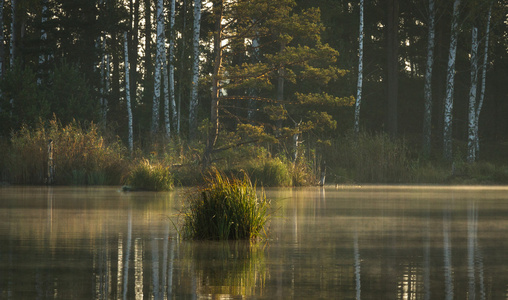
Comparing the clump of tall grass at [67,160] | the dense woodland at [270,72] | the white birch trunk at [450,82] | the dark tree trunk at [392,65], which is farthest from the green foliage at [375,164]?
the dark tree trunk at [392,65]

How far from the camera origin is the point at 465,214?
60.4 feet

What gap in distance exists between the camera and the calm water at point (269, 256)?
8.16m

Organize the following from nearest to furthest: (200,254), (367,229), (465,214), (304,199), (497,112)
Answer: (200,254), (367,229), (465,214), (304,199), (497,112)

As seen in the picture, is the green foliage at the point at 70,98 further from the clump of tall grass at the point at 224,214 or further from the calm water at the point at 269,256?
the clump of tall grass at the point at 224,214

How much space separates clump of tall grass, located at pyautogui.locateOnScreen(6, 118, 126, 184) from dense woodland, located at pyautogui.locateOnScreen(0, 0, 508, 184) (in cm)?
212

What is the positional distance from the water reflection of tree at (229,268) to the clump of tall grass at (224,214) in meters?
0.45

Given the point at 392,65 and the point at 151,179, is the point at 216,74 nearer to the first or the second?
the point at 151,179

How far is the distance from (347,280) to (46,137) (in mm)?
26428

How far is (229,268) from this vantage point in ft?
32.0

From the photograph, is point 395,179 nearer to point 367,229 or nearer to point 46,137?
point 46,137

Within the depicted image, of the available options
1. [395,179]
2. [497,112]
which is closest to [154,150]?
[395,179]

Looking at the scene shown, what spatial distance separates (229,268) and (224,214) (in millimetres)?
3204

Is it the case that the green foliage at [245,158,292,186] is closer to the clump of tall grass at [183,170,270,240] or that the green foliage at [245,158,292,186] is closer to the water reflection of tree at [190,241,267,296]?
the clump of tall grass at [183,170,270,240]

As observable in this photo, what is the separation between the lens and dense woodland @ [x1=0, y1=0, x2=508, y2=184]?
35.5 metres
